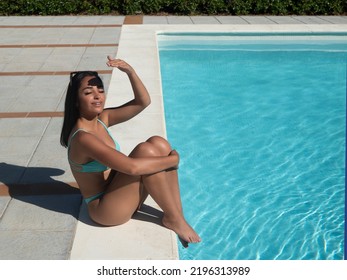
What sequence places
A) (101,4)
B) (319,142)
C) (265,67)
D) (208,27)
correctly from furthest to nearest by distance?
(101,4) → (208,27) → (265,67) → (319,142)

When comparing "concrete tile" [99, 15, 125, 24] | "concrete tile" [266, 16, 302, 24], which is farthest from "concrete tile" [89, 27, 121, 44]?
"concrete tile" [266, 16, 302, 24]

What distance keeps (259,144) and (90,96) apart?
3.69m

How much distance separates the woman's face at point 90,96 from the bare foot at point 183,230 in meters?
0.98

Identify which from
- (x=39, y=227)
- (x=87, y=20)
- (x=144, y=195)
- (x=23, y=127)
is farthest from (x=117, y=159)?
(x=87, y=20)

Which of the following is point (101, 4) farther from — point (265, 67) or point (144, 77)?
point (144, 77)

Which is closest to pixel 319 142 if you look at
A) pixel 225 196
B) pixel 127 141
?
pixel 225 196

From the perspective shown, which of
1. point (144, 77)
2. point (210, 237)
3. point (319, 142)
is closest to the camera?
point (210, 237)

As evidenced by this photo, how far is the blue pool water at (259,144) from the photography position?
4996mm

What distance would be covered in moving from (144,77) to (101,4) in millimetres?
7505

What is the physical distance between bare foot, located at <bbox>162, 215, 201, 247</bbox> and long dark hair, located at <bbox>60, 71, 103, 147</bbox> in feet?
3.20

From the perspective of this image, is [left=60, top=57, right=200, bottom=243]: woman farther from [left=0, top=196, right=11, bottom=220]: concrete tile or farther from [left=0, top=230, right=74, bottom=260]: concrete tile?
[left=0, top=196, right=11, bottom=220]: concrete tile

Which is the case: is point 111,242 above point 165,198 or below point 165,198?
below

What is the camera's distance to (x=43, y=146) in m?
5.84

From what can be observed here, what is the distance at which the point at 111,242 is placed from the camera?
3928mm
